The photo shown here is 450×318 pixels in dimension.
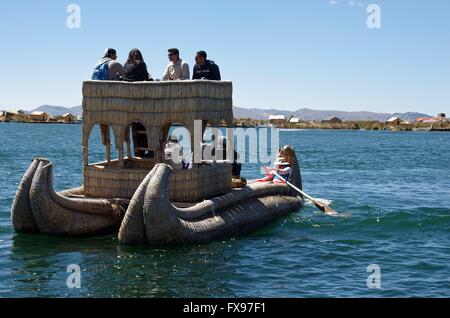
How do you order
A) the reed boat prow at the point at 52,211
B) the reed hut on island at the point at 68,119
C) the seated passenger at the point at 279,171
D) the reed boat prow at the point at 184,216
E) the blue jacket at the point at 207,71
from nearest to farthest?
the reed boat prow at the point at 184,216
the reed boat prow at the point at 52,211
the blue jacket at the point at 207,71
the seated passenger at the point at 279,171
the reed hut on island at the point at 68,119

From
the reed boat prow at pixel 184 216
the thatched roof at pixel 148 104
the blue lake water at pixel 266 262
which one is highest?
the thatched roof at pixel 148 104

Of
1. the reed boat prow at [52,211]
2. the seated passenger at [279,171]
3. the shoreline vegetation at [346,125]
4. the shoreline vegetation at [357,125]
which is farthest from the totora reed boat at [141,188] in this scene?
the shoreline vegetation at [346,125]

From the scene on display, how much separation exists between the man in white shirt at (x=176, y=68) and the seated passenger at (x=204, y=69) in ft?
1.02

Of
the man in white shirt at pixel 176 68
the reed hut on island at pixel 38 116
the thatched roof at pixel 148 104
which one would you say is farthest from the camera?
the reed hut on island at pixel 38 116

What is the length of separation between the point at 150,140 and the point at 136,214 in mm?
2238

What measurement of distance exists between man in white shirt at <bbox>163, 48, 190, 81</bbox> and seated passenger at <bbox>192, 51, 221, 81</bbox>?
0.31 meters

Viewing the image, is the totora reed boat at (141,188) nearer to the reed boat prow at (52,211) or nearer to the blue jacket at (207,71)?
the reed boat prow at (52,211)

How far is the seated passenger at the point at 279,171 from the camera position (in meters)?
20.3

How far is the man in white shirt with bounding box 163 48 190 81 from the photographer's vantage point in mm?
16562

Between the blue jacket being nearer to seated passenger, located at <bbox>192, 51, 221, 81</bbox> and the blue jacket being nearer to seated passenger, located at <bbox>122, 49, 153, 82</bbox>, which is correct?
seated passenger, located at <bbox>192, 51, 221, 81</bbox>

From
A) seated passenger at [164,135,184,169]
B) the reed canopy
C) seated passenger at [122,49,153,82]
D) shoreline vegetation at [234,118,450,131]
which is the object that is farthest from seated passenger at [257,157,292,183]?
shoreline vegetation at [234,118,450,131]

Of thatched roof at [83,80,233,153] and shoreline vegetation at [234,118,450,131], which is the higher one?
thatched roof at [83,80,233,153]

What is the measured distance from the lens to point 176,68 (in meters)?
16.6
